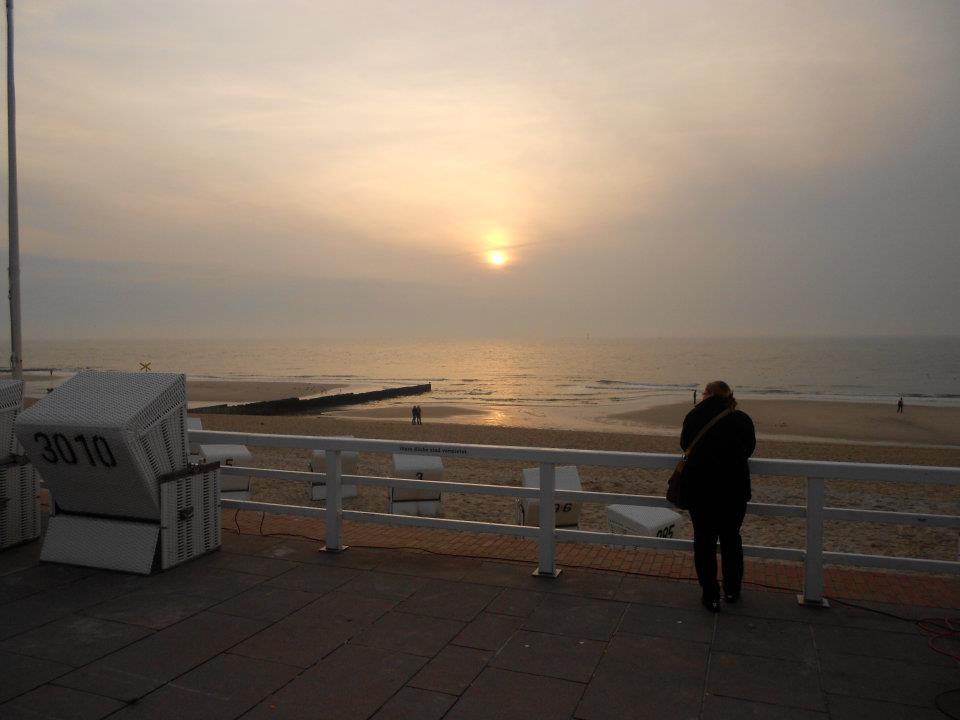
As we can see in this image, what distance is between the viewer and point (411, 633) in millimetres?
4723

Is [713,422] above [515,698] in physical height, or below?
above

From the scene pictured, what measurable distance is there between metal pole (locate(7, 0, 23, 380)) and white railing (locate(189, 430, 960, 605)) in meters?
5.65

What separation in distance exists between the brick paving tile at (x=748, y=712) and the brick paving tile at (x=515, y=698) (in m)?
0.68

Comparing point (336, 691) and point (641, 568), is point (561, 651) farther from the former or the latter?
point (641, 568)

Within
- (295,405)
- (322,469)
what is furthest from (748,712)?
(295,405)

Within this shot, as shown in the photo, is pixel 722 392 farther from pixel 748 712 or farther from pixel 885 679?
pixel 748 712

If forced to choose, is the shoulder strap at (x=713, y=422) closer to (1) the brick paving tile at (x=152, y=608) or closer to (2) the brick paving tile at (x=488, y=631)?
(2) the brick paving tile at (x=488, y=631)

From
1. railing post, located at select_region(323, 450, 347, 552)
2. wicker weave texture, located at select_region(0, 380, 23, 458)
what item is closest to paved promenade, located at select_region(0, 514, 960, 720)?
railing post, located at select_region(323, 450, 347, 552)

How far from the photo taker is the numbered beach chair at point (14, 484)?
652cm

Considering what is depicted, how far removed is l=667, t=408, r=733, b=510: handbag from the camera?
5195 millimetres

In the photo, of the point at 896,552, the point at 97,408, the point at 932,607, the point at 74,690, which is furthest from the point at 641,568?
the point at 896,552

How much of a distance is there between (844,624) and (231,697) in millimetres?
3962

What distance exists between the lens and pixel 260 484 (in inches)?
606

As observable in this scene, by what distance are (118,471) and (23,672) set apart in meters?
1.87
